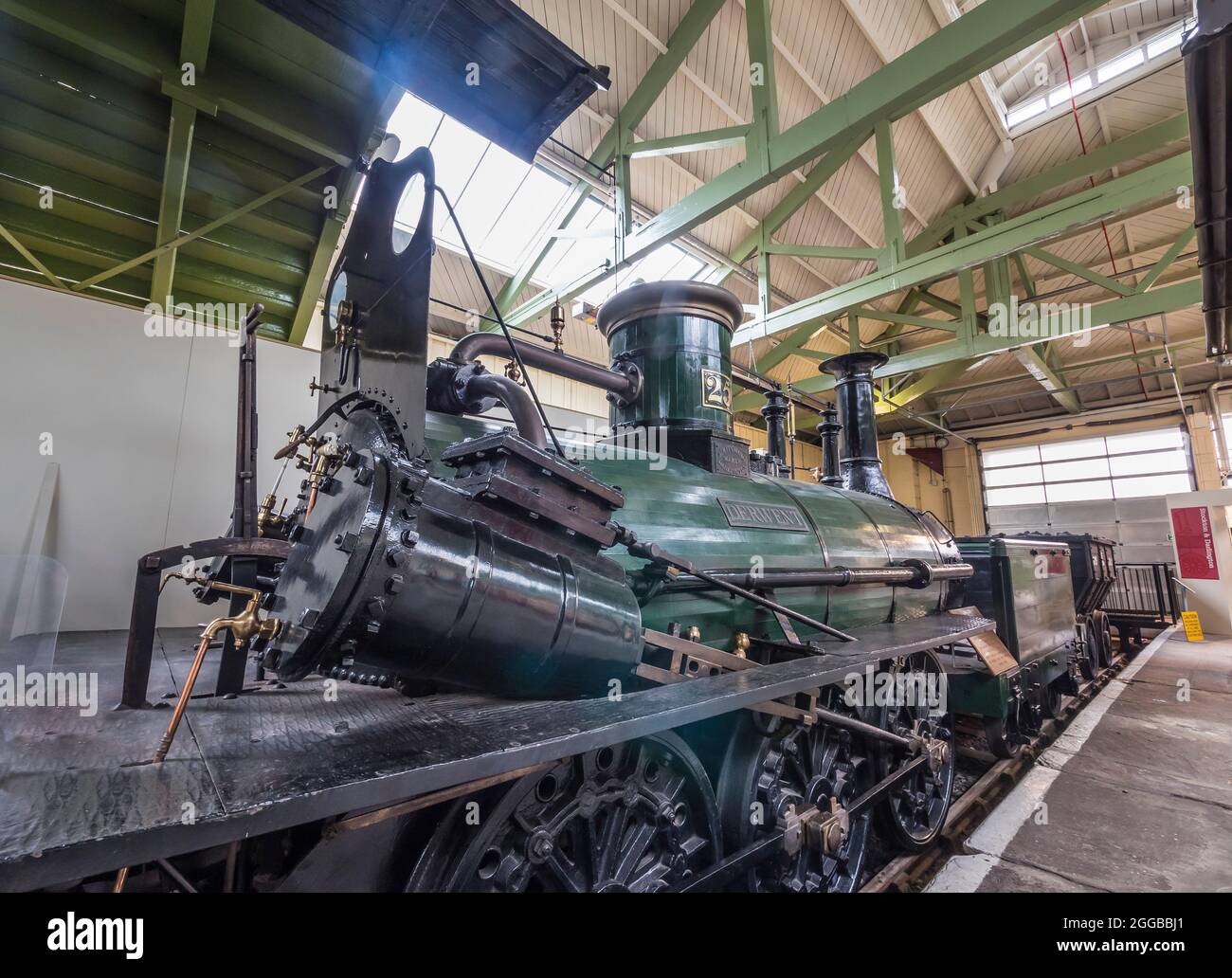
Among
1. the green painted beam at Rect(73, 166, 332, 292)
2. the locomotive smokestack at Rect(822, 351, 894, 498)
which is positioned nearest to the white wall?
the green painted beam at Rect(73, 166, 332, 292)

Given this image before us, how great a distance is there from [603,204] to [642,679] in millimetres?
7204

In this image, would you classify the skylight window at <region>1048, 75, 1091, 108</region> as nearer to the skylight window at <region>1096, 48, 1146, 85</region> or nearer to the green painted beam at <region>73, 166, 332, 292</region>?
the skylight window at <region>1096, 48, 1146, 85</region>

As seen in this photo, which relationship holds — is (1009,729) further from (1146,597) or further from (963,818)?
(1146,597)

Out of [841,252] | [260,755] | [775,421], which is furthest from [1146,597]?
[260,755]

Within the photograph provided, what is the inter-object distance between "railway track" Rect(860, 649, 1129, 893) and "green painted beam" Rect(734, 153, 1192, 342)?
4716mm

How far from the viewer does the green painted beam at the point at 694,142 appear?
486 cm

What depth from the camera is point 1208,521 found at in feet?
33.0

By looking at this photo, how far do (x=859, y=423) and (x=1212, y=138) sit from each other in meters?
2.50

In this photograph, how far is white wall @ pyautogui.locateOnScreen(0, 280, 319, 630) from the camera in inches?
144

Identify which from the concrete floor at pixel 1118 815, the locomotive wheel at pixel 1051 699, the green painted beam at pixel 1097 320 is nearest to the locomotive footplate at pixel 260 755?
the concrete floor at pixel 1118 815
